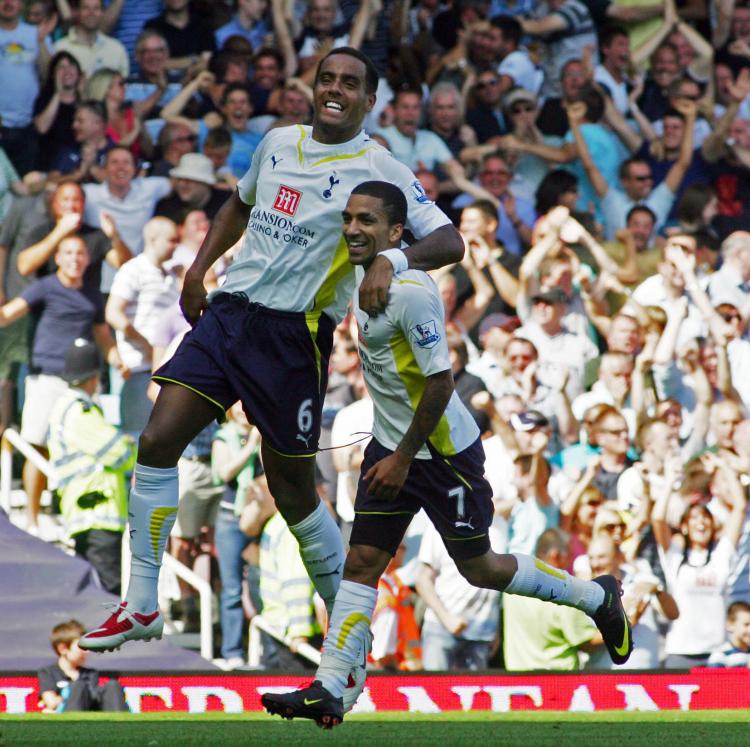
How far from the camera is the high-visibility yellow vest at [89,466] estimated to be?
36.3 ft

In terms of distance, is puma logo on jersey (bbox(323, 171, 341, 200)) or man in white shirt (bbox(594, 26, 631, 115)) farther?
man in white shirt (bbox(594, 26, 631, 115))

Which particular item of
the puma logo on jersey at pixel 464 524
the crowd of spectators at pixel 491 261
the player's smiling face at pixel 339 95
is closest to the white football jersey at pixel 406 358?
the puma logo on jersey at pixel 464 524

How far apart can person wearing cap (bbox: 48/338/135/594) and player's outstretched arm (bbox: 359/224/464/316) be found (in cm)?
489

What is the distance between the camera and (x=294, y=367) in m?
7.01

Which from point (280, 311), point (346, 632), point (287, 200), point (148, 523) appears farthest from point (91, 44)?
point (346, 632)

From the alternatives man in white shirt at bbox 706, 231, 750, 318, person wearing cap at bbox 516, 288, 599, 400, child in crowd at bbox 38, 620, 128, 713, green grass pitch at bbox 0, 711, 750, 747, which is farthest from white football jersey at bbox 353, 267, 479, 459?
man in white shirt at bbox 706, 231, 750, 318

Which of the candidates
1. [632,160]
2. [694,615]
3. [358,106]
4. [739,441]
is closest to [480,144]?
[632,160]

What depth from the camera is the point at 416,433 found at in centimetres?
646

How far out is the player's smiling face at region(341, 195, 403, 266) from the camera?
257 inches

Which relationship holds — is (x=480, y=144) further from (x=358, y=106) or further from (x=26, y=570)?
(x=358, y=106)

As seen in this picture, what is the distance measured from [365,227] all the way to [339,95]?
0.72 meters

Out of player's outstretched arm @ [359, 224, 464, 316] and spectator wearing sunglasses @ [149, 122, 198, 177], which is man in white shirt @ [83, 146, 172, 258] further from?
player's outstretched arm @ [359, 224, 464, 316]

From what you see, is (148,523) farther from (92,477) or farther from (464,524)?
(92,477)

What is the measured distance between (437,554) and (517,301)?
2593mm
